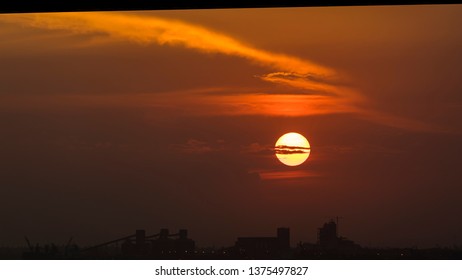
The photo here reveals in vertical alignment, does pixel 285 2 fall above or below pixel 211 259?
above
